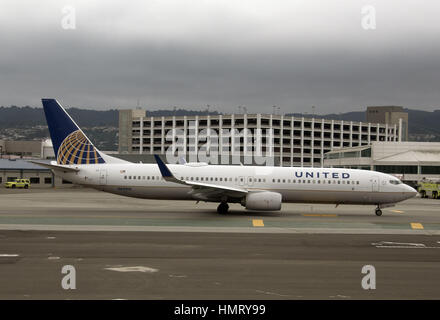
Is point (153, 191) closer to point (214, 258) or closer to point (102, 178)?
point (102, 178)

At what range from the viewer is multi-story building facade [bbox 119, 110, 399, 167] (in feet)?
436

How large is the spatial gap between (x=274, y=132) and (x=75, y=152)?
104916 millimetres

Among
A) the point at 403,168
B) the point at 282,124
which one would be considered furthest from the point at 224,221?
the point at 282,124

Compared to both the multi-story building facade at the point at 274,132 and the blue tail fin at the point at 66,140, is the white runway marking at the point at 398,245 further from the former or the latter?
the multi-story building facade at the point at 274,132

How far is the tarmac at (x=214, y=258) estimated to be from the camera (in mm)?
11227

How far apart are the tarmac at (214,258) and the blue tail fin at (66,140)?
6.13 m

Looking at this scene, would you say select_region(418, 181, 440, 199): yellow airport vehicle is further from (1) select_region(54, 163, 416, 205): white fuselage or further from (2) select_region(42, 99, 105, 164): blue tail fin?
(2) select_region(42, 99, 105, 164): blue tail fin

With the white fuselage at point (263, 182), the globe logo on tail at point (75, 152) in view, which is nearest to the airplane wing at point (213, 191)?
the white fuselage at point (263, 182)

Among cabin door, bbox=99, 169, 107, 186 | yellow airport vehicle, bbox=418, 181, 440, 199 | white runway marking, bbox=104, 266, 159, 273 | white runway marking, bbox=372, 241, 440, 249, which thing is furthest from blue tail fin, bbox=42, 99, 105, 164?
yellow airport vehicle, bbox=418, 181, 440, 199

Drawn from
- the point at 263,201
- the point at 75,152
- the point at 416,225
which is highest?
the point at 75,152

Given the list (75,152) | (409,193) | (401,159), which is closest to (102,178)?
(75,152)

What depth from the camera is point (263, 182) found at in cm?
3084

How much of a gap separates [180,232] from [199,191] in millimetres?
8225

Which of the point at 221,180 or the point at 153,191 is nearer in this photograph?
the point at 153,191
